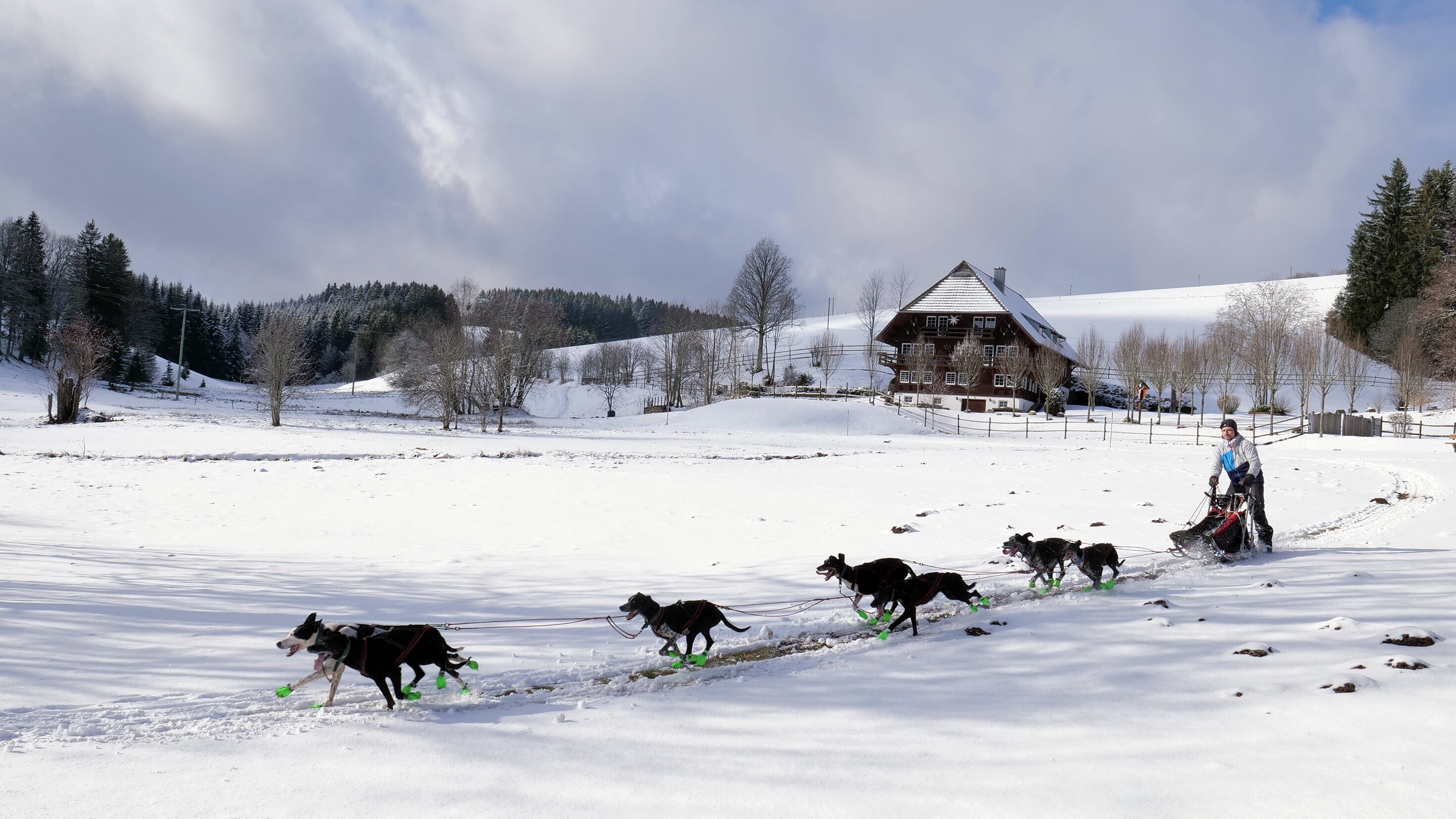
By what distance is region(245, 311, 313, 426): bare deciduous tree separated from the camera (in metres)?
37.0

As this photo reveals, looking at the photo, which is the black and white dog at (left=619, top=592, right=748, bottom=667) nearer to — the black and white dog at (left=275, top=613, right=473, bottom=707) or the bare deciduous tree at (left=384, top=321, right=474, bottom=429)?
the black and white dog at (left=275, top=613, right=473, bottom=707)

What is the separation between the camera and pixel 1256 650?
4.83 metres

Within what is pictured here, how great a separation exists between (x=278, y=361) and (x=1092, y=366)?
179 feet

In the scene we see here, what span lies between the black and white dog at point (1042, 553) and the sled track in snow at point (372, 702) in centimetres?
132

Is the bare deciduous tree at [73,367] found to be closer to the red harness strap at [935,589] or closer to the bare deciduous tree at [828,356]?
the red harness strap at [935,589]

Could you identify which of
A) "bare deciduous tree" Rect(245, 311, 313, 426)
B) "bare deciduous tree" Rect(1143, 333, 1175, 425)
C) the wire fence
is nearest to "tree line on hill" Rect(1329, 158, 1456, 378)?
"bare deciduous tree" Rect(1143, 333, 1175, 425)

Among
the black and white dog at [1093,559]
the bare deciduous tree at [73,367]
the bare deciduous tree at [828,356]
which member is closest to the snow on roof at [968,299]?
the bare deciduous tree at [828,356]

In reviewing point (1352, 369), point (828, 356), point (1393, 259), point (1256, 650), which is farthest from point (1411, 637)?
point (1393, 259)

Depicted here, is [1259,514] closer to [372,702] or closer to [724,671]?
[724,671]

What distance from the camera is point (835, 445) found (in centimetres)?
3262

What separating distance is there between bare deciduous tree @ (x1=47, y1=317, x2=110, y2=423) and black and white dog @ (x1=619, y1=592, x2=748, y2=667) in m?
38.1

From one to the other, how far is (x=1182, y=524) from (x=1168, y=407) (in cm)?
5720

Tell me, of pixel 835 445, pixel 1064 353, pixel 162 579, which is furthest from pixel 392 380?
pixel 162 579

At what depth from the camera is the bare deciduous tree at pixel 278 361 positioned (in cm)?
3703
